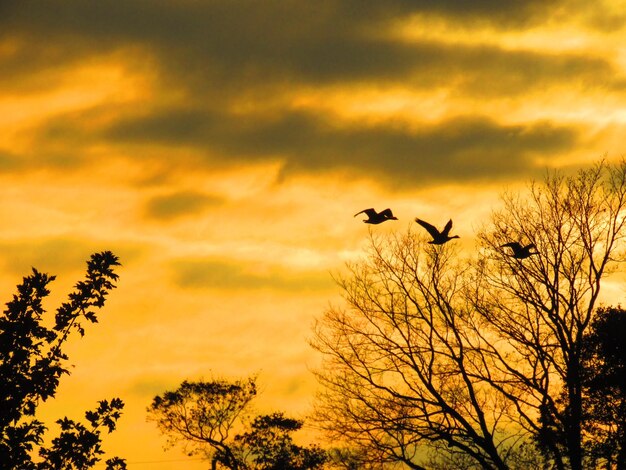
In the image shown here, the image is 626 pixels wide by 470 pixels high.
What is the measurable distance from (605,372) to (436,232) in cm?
1151

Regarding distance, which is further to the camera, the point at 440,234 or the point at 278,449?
the point at 278,449

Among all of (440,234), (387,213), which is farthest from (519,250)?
(387,213)

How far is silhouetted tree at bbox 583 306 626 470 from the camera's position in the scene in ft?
82.6

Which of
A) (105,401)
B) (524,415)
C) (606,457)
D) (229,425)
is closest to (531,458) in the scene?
(524,415)

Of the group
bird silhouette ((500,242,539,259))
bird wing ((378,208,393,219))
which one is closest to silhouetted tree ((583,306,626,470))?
bird silhouette ((500,242,539,259))

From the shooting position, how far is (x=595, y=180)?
21.5 meters

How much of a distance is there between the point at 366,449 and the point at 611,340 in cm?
1106

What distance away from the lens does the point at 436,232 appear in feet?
60.2

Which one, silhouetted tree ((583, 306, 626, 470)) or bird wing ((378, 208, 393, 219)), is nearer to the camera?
bird wing ((378, 208, 393, 219))

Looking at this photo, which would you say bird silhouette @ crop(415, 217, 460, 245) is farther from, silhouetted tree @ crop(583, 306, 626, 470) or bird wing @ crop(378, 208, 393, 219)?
→ silhouetted tree @ crop(583, 306, 626, 470)

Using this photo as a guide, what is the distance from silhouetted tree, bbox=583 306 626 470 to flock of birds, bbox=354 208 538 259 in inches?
261

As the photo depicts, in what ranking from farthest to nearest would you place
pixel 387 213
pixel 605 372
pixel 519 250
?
1. pixel 605 372
2. pixel 519 250
3. pixel 387 213

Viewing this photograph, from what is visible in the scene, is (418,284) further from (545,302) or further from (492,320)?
(545,302)

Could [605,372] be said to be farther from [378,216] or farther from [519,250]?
[378,216]
